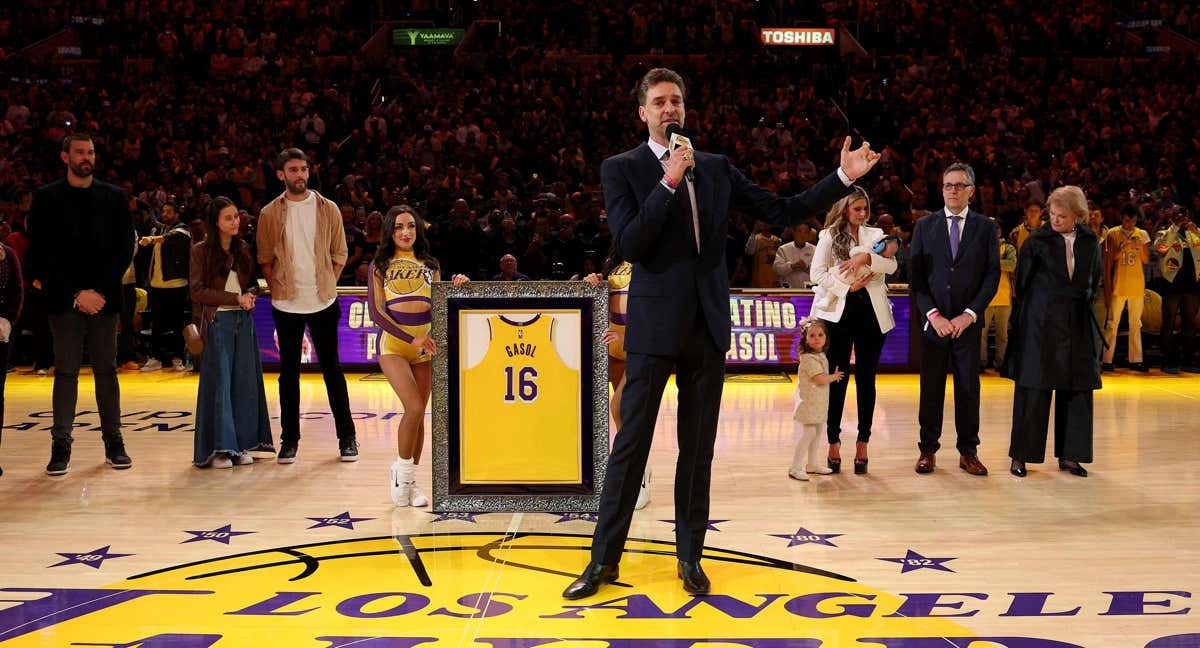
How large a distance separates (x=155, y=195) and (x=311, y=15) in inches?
319

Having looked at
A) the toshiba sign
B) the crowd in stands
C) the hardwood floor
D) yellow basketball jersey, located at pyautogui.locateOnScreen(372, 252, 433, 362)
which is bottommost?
the hardwood floor

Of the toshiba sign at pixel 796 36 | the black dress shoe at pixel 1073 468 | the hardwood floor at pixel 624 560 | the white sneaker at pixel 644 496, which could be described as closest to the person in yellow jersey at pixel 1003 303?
the hardwood floor at pixel 624 560

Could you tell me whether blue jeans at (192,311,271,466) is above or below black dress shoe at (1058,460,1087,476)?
above

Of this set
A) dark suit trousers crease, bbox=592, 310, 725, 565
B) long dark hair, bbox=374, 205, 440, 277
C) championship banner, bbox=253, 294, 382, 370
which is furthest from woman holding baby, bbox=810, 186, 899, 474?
championship banner, bbox=253, 294, 382, 370

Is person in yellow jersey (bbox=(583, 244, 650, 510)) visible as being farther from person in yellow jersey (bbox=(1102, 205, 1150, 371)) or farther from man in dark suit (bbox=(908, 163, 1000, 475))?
person in yellow jersey (bbox=(1102, 205, 1150, 371))

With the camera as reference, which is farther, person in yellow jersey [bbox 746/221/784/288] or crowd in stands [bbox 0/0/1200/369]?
crowd in stands [bbox 0/0/1200/369]

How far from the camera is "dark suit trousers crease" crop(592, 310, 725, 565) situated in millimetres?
4461

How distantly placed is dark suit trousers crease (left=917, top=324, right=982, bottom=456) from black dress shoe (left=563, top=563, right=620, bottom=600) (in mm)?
3302

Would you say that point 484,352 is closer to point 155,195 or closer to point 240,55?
point 155,195

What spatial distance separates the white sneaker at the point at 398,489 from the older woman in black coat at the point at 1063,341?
366 cm

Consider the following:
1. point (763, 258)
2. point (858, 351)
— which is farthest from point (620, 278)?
point (763, 258)

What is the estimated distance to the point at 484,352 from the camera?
19.9 ft

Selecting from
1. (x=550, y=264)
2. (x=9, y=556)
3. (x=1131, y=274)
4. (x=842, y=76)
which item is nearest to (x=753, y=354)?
(x=550, y=264)

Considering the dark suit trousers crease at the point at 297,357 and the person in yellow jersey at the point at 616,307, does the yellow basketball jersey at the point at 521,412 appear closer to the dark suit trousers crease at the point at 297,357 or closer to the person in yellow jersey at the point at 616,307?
the person in yellow jersey at the point at 616,307
